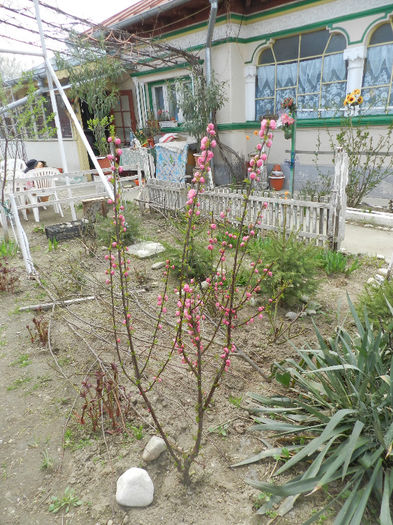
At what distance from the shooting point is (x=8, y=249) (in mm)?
5613

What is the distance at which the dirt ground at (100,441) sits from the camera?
191 centimetres

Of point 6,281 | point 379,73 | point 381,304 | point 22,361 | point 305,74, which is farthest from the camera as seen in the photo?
point 305,74

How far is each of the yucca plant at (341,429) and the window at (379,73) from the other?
6108 millimetres

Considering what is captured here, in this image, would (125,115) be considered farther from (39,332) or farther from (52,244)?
(39,332)

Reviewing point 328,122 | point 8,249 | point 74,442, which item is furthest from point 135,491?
point 328,122

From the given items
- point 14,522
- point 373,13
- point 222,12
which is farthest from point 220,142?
point 14,522

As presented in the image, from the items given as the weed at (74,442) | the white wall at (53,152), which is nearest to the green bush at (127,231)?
the weed at (74,442)

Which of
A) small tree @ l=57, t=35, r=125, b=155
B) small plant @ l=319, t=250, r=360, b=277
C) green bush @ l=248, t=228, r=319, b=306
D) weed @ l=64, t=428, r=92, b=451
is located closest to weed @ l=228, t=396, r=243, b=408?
weed @ l=64, t=428, r=92, b=451

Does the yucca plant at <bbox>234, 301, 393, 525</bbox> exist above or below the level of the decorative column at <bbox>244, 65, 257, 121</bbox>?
below

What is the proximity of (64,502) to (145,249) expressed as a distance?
389 cm

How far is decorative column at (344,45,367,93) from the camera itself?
7.02m

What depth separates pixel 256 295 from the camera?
4016 millimetres

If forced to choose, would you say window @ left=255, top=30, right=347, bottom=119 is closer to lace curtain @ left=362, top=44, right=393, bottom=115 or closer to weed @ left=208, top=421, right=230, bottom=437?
lace curtain @ left=362, top=44, right=393, bottom=115

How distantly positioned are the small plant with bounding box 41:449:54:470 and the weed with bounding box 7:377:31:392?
0.76 metres
